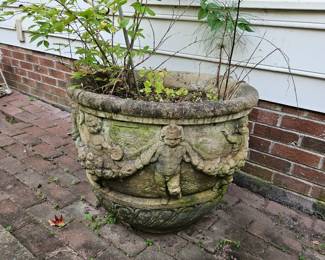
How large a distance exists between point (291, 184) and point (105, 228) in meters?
1.20

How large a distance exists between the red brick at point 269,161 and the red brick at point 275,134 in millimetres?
130

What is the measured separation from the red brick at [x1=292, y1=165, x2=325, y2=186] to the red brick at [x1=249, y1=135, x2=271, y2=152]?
0.22 meters

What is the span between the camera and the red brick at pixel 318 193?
6.51 ft

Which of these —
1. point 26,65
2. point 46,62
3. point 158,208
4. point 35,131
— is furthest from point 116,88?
point 26,65

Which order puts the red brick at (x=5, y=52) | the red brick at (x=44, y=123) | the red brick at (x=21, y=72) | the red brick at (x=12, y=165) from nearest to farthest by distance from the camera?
the red brick at (x=12, y=165), the red brick at (x=44, y=123), the red brick at (x=21, y=72), the red brick at (x=5, y=52)

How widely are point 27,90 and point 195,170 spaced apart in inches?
120

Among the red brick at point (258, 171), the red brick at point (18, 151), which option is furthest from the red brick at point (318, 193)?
the red brick at point (18, 151)

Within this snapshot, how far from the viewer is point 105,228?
1814 millimetres

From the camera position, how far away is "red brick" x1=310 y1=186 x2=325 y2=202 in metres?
1.99

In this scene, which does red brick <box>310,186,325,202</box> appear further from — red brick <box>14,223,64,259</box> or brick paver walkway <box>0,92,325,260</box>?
red brick <box>14,223,64,259</box>

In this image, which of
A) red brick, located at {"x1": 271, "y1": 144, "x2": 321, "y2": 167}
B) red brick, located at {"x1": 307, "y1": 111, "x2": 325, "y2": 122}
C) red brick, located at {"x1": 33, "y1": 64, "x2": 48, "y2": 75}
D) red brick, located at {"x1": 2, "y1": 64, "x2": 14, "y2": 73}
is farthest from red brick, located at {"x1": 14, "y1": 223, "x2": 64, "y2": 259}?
red brick, located at {"x1": 2, "y1": 64, "x2": 14, "y2": 73}

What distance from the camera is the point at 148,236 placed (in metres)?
1.76

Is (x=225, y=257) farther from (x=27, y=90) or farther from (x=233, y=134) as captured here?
(x=27, y=90)

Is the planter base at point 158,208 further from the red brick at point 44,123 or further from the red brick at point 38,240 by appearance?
the red brick at point 44,123
